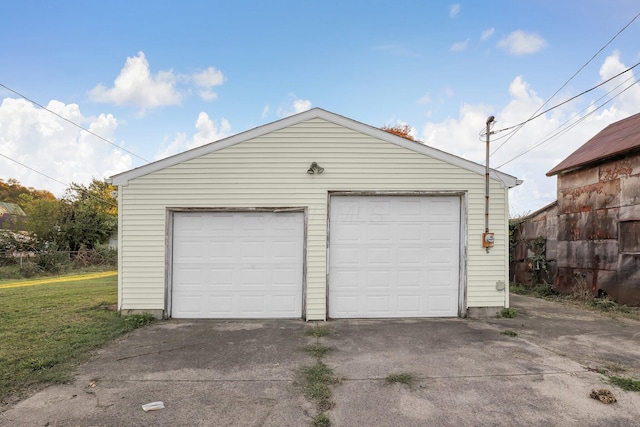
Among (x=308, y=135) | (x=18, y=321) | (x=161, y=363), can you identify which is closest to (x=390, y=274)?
(x=308, y=135)

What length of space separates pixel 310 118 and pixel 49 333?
581 cm

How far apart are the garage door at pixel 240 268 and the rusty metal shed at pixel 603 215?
747 cm

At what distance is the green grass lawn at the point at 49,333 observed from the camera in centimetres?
378

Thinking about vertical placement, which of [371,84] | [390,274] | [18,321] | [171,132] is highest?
[371,84]

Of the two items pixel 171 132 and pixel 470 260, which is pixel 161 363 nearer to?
pixel 470 260

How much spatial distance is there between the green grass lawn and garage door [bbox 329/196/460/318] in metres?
3.99

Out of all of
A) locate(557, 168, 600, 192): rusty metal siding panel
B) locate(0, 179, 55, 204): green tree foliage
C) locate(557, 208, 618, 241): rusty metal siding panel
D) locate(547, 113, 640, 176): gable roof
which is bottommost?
locate(557, 208, 618, 241): rusty metal siding panel

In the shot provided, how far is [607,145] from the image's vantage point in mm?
8789

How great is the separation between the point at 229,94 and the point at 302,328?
1151 cm

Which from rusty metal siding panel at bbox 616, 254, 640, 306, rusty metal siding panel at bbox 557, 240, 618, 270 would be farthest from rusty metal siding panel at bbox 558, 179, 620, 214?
rusty metal siding panel at bbox 616, 254, 640, 306

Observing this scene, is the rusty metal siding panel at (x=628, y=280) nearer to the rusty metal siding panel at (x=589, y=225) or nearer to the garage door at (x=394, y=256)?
the rusty metal siding panel at (x=589, y=225)

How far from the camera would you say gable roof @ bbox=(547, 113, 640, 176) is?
8001 mm

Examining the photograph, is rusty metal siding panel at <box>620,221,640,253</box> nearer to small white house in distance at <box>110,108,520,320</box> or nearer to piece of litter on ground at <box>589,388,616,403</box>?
small white house in distance at <box>110,108,520,320</box>

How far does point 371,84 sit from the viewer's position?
39.0ft
